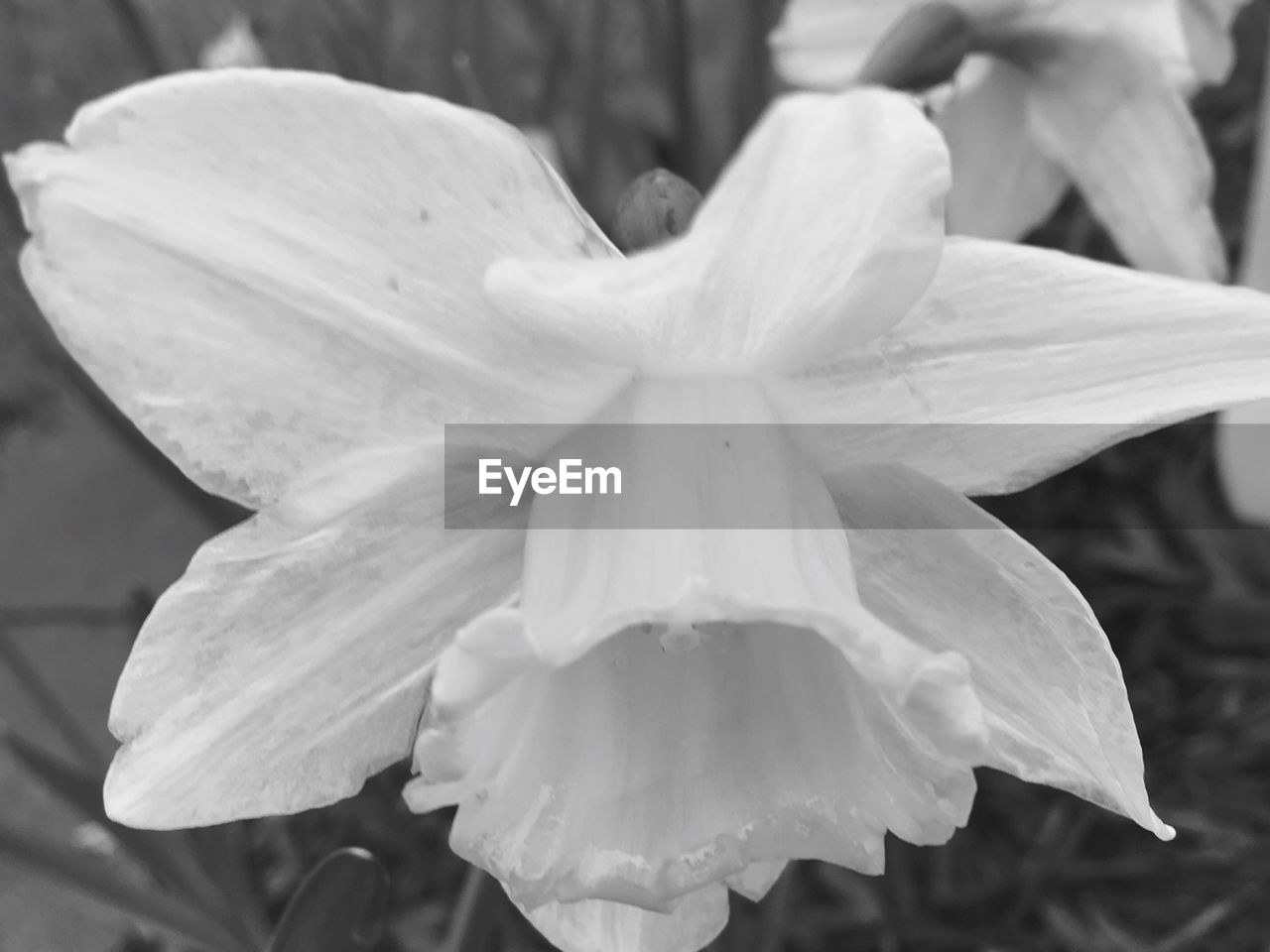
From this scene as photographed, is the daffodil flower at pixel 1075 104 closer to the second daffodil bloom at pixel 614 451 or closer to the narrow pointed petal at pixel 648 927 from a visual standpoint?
the second daffodil bloom at pixel 614 451

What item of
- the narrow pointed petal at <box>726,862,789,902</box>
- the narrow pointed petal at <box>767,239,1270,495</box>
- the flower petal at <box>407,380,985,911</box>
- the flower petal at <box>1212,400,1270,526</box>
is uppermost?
the narrow pointed petal at <box>767,239,1270,495</box>

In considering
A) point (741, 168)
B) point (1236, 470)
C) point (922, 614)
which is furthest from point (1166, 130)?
point (741, 168)

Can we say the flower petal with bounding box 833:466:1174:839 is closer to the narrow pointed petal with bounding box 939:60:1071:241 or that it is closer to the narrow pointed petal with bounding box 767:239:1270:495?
the narrow pointed petal with bounding box 767:239:1270:495

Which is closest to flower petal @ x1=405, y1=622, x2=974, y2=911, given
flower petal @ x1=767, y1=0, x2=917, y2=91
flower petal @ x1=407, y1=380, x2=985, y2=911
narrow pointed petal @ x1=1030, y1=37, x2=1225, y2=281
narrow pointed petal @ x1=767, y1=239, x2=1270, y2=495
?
flower petal @ x1=407, y1=380, x2=985, y2=911

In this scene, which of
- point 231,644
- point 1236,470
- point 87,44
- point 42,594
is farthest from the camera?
point 87,44

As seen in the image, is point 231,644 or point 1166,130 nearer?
point 231,644

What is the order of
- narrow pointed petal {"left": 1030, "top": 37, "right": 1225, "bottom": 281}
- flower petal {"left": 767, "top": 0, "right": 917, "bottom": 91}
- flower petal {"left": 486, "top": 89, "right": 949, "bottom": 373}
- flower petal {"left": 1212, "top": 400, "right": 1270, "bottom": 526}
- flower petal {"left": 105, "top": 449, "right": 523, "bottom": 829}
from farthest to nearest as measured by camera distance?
flower petal {"left": 1212, "top": 400, "right": 1270, "bottom": 526}, flower petal {"left": 767, "top": 0, "right": 917, "bottom": 91}, narrow pointed petal {"left": 1030, "top": 37, "right": 1225, "bottom": 281}, flower petal {"left": 105, "top": 449, "right": 523, "bottom": 829}, flower petal {"left": 486, "top": 89, "right": 949, "bottom": 373}

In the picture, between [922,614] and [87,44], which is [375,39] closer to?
[922,614]
